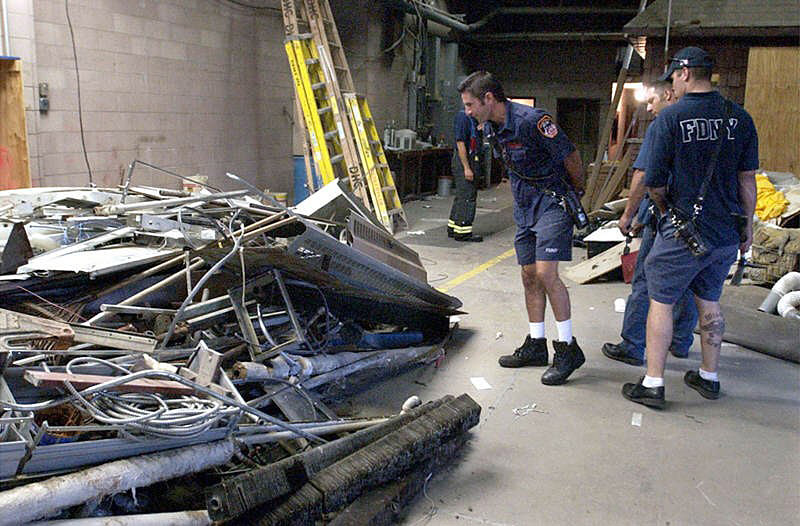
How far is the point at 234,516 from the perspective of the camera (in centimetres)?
236

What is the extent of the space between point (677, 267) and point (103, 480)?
2909 mm

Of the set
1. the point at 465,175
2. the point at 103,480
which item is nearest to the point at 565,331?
the point at 103,480

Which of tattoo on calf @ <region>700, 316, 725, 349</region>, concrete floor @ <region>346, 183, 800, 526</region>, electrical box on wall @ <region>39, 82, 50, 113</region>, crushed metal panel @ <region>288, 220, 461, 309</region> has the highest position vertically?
electrical box on wall @ <region>39, 82, 50, 113</region>

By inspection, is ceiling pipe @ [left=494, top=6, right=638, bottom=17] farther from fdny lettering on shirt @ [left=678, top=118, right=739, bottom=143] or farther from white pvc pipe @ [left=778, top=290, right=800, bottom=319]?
fdny lettering on shirt @ [left=678, top=118, right=739, bottom=143]

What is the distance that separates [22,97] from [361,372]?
415cm

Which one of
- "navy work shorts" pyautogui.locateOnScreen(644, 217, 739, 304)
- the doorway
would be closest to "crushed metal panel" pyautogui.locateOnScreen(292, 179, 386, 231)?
"navy work shorts" pyautogui.locateOnScreen(644, 217, 739, 304)

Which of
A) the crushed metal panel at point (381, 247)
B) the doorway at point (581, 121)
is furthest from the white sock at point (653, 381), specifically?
the doorway at point (581, 121)

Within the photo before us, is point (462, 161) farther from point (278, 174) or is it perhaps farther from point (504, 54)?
point (504, 54)

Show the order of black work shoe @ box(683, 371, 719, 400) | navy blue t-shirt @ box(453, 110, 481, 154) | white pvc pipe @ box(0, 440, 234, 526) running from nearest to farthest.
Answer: white pvc pipe @ box(0, 440, 234, 526)
black work shoe @ box(683, 371, 719, 400)
navy blue t-shirt @ box(453, 110, 481, 154)

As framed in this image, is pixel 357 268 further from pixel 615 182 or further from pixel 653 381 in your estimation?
pixel 615 182

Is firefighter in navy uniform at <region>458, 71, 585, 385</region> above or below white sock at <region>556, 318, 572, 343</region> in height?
above

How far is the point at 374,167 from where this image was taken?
9297 millimetres

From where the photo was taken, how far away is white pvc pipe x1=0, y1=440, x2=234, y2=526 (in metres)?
2.01

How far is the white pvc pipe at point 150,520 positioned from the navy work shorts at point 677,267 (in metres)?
2.59
